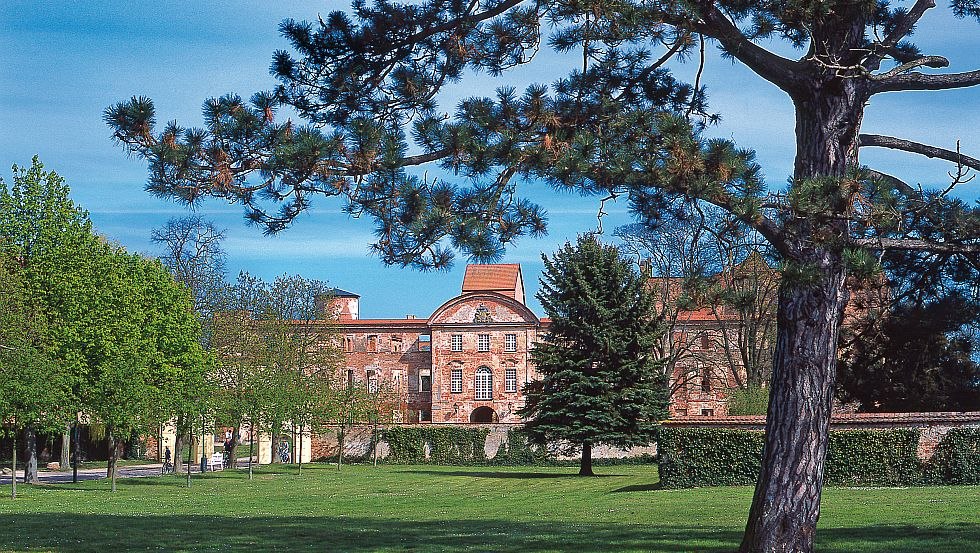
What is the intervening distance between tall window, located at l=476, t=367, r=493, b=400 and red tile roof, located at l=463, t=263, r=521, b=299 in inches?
230

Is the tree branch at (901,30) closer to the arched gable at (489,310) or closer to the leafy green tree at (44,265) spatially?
the leafy green tree at (44,265)

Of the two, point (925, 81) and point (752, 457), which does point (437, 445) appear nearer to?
point (752, 457)

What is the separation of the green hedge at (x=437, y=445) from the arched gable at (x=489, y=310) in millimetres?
15230

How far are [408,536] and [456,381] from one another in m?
50.2

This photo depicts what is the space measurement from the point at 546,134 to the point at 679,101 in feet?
7.99

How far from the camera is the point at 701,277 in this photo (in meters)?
10.2

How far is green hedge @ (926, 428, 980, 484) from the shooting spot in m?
24.5

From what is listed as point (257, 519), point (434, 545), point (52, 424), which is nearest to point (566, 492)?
point (257, 519)

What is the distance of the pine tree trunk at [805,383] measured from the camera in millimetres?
9562

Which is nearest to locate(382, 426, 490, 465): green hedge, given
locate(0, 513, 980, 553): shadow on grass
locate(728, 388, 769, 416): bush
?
locate(728, 388, 769, 416): bush

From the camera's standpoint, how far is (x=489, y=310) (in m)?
63.5

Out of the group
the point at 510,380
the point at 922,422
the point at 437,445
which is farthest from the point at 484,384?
the point at 922,422

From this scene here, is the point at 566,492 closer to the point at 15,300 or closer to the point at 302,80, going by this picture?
the point at 15,300

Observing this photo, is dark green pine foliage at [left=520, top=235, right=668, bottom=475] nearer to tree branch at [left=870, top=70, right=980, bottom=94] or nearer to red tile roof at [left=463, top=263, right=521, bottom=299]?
tree branch at [left=870, top=70, right=980, bottom=94]
